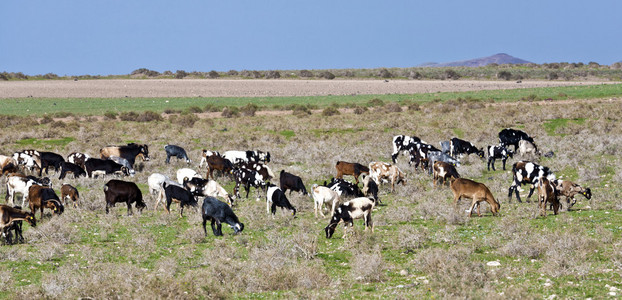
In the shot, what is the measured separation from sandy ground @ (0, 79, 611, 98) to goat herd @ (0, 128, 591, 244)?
55055 millimetres

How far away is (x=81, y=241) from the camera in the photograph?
1494cm

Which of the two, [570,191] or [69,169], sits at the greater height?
[570,191]

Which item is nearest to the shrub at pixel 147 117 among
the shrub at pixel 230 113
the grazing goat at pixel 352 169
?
the shrub at pixel 230 113

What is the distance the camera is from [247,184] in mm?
21969

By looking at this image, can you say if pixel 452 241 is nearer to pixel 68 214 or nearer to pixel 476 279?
pixel 476 279

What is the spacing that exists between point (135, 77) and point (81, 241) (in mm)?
111477

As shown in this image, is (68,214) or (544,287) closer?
(544,287)

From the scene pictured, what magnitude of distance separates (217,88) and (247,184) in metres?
72.9


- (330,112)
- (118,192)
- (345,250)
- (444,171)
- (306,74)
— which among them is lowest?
(345,250)

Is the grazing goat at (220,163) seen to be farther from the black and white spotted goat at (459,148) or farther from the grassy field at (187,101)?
the grassy field at (187,101)

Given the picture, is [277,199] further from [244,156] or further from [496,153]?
[496,153]

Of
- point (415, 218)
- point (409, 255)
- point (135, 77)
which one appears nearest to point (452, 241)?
point (409, 255)

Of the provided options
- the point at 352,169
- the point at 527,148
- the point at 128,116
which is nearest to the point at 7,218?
the point at 352,169

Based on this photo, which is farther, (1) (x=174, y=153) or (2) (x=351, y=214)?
(1) (x=174, y=153)
